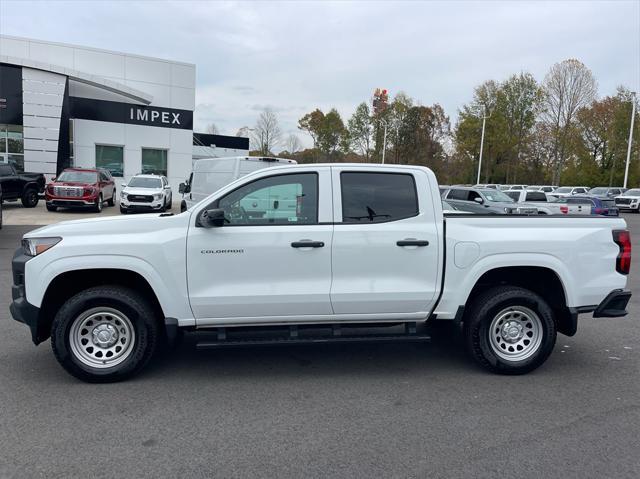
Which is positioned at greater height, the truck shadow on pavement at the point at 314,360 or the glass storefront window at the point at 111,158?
the glass storefront window at the point at 111,158

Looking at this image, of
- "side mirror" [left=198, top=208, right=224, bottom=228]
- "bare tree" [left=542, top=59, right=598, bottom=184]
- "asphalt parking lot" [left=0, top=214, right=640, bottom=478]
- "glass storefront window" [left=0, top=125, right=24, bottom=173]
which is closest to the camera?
"asphalt parking lot" [left=0, top=214, right=640, bottom=478]

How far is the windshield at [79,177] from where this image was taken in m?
21.8

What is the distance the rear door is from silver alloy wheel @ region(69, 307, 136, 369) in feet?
6.07

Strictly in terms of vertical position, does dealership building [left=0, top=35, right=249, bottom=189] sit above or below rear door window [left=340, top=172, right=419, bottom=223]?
above

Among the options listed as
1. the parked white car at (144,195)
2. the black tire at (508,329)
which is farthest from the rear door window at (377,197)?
the parked white car at (144,195)

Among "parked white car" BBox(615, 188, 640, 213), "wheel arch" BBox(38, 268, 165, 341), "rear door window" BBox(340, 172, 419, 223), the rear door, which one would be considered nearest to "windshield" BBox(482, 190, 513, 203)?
"rear door window" BBox(340, 172, 419, 223)

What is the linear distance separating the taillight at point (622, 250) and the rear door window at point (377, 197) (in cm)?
192

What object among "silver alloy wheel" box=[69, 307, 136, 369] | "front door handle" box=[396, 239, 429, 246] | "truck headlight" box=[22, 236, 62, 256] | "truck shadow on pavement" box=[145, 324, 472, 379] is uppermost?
"front door handle" box=[396, 239, 429, 246]

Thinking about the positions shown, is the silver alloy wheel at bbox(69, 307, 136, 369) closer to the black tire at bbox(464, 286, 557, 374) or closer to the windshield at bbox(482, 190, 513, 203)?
the black tire at bbox(464, 286, 557, 374)

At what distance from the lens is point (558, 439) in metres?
3.75

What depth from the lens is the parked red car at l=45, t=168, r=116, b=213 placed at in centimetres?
2097

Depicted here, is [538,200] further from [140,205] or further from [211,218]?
[211,218]

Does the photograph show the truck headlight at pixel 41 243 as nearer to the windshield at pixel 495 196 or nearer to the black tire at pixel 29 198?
the windshield at pixel 495 196

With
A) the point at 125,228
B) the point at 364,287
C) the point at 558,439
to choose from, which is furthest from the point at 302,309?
the point at 558,439
